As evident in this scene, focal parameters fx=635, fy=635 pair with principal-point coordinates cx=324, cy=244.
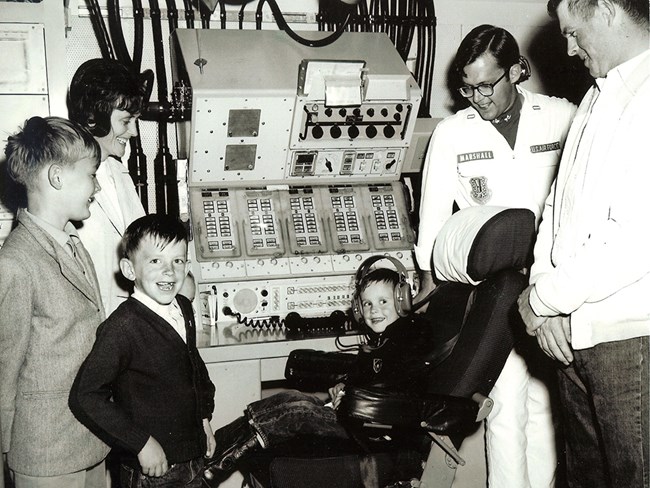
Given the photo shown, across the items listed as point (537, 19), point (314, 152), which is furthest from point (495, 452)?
point (537, 19)

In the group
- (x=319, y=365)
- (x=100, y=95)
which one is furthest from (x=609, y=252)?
(x=100, y=95)

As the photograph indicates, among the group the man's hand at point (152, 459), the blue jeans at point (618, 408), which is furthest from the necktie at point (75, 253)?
the blue jeans at point (618, 408)

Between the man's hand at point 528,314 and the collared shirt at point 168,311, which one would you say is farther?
the collared shirt at point 168,311

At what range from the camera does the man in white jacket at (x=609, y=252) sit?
1.47 meters

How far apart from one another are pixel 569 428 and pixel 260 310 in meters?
1.34

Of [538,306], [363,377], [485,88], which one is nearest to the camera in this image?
[538,306]

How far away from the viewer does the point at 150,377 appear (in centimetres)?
179

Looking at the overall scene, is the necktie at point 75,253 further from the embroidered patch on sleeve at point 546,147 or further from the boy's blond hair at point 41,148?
the embroidered patch on sleeve at point 546,147

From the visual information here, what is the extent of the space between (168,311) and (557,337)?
1100 mm

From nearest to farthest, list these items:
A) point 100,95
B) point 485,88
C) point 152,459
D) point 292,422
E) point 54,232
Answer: point 152,459 < point 54,232 < point 292,422 < point 100,95 < point 485,88

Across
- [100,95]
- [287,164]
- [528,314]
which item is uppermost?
[100,95]

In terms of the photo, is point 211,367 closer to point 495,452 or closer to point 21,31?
point 495,452

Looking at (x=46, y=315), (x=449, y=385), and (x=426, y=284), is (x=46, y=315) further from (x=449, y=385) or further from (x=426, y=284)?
(x=426, y=284)

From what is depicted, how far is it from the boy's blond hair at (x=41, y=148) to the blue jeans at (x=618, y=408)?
1.52 meters
